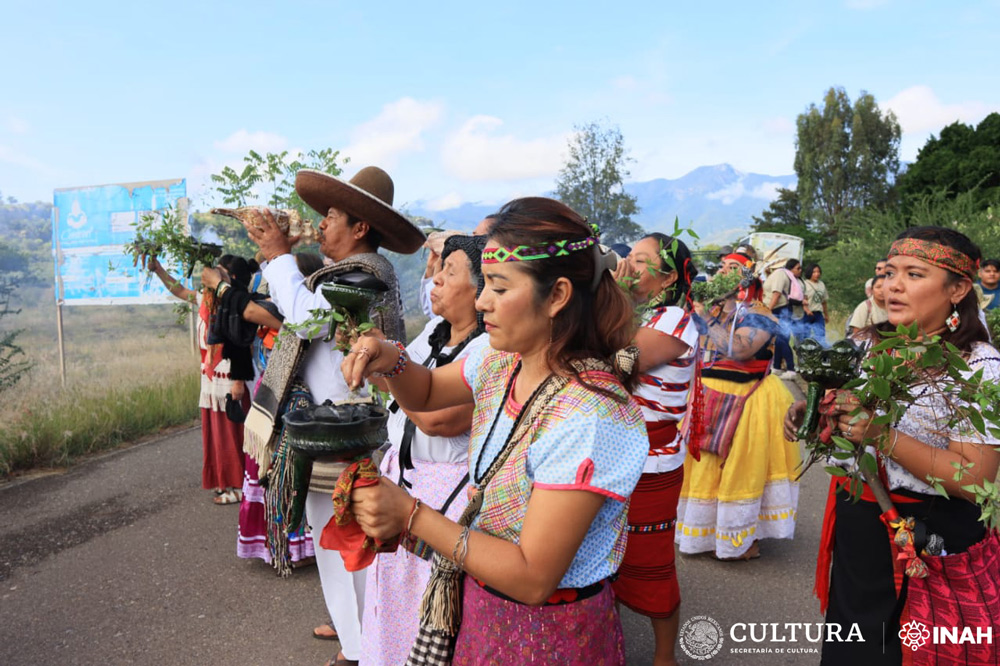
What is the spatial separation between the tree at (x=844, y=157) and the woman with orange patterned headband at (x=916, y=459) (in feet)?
148

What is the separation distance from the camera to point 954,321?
2.31 metres

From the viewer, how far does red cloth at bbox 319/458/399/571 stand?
1431 mm

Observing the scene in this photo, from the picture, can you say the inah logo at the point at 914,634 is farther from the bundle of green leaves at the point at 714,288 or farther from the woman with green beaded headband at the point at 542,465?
the bundle of green leaves at the point at 714,288

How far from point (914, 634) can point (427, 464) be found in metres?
1.82

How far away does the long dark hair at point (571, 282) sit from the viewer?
1598mm

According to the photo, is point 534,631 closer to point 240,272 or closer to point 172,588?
point 240,272

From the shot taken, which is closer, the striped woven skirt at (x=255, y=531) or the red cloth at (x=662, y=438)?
the red cloth at (x=662, y=438)

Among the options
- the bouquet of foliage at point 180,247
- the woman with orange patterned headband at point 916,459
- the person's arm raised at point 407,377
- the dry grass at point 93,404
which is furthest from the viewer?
the dry grass at point 93,404

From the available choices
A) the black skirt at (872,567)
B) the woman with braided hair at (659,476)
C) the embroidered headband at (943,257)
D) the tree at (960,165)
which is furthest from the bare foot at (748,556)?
the tree at (960,165)

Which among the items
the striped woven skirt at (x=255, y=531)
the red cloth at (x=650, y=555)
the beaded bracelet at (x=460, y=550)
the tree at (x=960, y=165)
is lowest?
the striped woven skirt at (x=255, y=531)

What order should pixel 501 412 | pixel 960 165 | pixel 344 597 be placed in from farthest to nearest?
pixel 960 165 < pixel 344 597 < pixel 501 412

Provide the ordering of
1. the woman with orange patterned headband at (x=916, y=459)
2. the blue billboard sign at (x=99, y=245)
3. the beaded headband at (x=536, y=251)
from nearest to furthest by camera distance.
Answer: the beaded headband at (x=536, y=251), the woman with orange patterned headband at (x=916, y=459), the blue billboard sign at (x=99, y=245)

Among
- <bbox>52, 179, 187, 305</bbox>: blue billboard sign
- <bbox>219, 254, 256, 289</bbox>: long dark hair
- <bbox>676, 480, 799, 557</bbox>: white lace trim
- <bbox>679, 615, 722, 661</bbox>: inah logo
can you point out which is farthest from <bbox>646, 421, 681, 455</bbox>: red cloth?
<bbox>52, 179, 187, 305</bbox>: blue billboard sign

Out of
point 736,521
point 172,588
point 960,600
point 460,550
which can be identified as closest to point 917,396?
point 960,600
